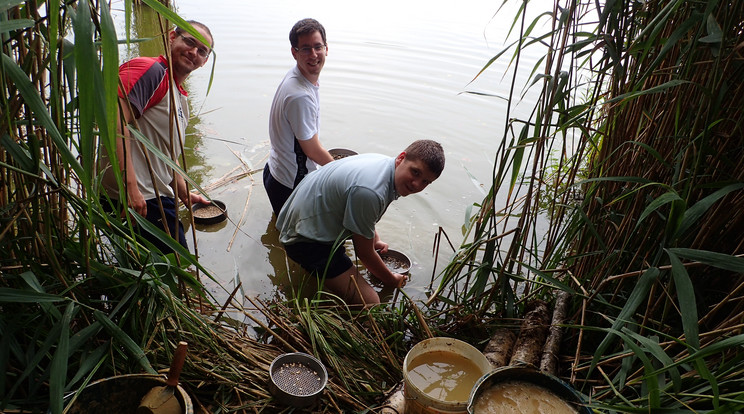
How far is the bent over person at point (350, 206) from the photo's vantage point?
2.81 meters

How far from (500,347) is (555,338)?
24cm

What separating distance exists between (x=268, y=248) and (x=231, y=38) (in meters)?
6.31

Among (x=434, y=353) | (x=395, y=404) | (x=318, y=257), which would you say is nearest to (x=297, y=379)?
(x=395, y=404)

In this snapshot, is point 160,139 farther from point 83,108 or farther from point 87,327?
point 83,108

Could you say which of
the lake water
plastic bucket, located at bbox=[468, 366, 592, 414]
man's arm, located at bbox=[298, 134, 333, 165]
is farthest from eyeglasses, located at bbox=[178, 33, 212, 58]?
plastic bucket, located at bbox=[468, 366, 592, 414]

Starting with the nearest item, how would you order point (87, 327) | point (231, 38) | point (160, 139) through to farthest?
point (87, 327), point (160, 139), point (231, 38)

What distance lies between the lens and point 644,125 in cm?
211

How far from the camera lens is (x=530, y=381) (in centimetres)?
166

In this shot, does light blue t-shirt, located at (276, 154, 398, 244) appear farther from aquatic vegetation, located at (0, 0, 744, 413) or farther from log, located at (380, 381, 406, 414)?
log, located at (380, 381, 406, 414)

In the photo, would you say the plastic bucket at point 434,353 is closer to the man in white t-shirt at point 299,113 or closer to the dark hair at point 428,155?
the dark hair at point 428,155

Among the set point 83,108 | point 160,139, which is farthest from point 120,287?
point 160,139

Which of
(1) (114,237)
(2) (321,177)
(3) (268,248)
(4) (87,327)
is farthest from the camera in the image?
(3) (268,248)

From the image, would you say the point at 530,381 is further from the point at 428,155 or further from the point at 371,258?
the point at 371,258

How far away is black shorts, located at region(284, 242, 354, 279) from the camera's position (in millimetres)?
3133
